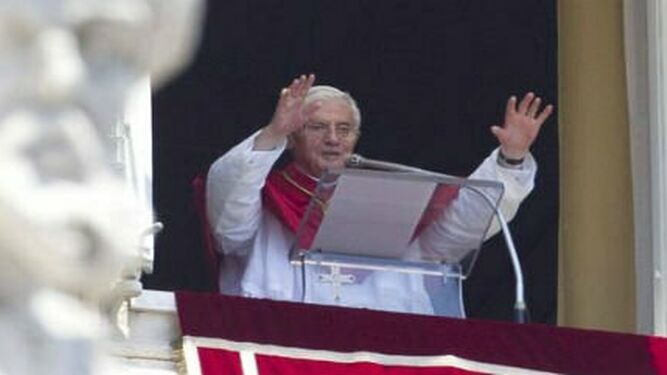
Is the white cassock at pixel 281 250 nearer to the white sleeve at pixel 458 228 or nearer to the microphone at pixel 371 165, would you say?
the white sleeve at pixel 458 228

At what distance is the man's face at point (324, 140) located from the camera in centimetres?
811

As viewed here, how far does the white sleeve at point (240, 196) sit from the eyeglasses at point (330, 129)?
0.49ft

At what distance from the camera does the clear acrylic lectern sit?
25.0ft

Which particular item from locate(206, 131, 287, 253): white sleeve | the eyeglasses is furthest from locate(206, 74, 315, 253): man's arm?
the eyeglasses

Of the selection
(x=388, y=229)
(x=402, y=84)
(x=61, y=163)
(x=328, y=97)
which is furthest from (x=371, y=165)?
(x=61, y=163)

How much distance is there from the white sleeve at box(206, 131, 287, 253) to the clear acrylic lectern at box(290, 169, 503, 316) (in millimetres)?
209

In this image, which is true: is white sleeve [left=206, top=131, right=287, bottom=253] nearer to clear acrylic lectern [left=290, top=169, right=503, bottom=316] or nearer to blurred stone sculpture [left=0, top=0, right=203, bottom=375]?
clear acrylic lectern [left=290, top=169, right=503, bottom=316]

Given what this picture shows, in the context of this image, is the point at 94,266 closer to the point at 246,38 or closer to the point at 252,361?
the point at 252,361

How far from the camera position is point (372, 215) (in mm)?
7652

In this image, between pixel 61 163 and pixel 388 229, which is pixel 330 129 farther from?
pixel 61 163

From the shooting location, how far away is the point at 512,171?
8430 millimetres

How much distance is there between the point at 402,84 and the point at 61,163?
29.2ft

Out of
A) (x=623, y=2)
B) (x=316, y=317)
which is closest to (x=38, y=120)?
(x=316, y=317)

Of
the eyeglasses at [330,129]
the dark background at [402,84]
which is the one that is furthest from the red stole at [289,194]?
the dark background at [402,84]
